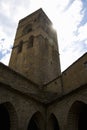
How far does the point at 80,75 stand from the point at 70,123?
325 centimetres

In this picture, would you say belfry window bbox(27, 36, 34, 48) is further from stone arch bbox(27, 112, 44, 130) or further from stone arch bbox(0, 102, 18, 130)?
stone arch bbox(0, 102, 18, 130)

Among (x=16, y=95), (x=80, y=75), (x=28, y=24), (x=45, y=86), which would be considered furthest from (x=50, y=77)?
Answer: (x=28, y=24)

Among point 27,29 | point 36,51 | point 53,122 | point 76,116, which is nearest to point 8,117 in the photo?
point 53,122

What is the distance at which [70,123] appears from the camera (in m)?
8.77

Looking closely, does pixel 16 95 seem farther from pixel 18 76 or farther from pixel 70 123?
pixel 70 123

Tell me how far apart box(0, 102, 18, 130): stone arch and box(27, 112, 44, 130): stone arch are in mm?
1586

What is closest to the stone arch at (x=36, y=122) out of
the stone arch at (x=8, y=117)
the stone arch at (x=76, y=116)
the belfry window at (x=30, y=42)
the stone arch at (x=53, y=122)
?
the stone arch at (x=53, y=122)

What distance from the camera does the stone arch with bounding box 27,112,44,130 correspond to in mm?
9961

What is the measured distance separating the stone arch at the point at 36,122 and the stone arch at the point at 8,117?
159cm

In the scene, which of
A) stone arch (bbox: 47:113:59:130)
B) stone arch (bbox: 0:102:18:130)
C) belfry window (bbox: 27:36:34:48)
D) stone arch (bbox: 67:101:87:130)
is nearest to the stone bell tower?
belfry window (bbox: 27:36:34:48)

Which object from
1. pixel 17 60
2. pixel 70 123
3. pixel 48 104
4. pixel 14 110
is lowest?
pixel 70 123

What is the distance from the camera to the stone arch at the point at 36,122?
9.96 m

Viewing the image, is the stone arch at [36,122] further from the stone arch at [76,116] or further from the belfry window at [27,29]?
the belfry window at [27,29]

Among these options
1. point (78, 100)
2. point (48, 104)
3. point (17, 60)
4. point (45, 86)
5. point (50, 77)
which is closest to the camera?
point (78, 100)
